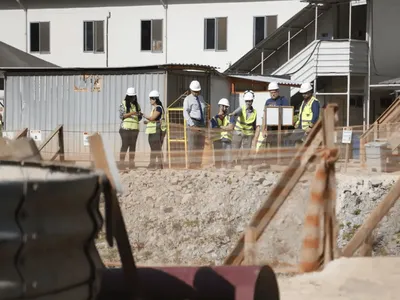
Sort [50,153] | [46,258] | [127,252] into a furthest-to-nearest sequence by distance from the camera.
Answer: [50,153] < [127,252] < [46,258]

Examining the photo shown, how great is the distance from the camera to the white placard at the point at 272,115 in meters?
16.4

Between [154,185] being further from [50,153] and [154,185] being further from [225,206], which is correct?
[50,153]

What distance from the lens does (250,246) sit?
27.2 ft

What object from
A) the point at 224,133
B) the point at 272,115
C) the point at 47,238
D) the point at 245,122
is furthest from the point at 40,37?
the point at 47,238

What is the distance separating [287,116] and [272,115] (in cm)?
33

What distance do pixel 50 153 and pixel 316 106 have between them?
5.00 meters

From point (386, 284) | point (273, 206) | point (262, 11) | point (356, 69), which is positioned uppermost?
point (262, 11)

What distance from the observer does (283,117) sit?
54.3 feet

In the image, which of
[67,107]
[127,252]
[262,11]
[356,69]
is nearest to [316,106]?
[67,107]

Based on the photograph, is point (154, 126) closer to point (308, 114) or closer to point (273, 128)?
point (273, 128)

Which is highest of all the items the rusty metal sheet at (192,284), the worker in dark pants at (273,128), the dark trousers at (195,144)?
the worker in dark pants at (273,128)

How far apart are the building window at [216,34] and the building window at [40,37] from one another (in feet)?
24.4

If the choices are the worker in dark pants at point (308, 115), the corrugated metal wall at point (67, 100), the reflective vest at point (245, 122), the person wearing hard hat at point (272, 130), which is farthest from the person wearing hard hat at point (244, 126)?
the corrugated metal wall at point (67, 100)

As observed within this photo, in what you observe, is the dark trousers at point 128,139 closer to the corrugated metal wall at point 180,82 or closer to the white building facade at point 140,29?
the corrugated metal wall at point 180,82
